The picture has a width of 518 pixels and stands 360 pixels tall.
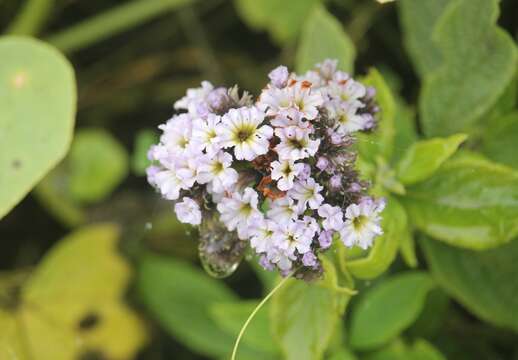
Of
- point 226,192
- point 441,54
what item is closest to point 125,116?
point 441,54

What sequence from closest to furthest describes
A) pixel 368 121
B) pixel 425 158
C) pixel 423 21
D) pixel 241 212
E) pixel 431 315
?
1. pixel 241 212
2. pixel 368 121
3. pixel 425 158
4. pixel 423 21
5. pixel 431 315

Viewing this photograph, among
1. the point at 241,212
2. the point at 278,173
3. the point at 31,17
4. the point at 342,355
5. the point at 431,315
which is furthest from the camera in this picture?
the point at 31,17

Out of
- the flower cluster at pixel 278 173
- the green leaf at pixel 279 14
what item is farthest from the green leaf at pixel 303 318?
the green leaf at pixel 279 14

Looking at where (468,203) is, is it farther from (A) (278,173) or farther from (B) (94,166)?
(B) (94,166)

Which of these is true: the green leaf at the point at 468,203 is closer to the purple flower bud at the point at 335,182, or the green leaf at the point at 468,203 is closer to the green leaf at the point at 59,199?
the purple flower bud at the point at 335,182

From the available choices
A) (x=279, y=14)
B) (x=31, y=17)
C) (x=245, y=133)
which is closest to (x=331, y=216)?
(x=245, y=133)

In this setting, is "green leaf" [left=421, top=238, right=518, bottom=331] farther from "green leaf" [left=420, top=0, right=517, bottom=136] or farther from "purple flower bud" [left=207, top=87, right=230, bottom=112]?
"purple flower bud" [left=207, top=87, right=230, bottom=112]
